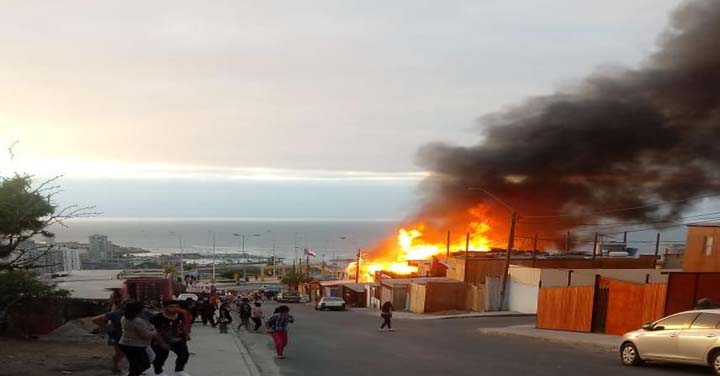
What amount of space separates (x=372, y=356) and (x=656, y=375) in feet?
17.9

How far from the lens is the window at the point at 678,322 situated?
11.7 m

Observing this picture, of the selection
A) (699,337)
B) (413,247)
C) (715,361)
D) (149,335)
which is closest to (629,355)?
(699,337)

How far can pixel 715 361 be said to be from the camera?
10.9 meters

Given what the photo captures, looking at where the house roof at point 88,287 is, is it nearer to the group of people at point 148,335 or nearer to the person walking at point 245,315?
the person walking at point 245,315

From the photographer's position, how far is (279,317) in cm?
1378

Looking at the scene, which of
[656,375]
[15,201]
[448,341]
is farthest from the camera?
[448,341]

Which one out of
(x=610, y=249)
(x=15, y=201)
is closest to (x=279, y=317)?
(x=15, y=201)

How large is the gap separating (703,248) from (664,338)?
708 inches

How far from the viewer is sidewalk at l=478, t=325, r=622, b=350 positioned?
1636cm

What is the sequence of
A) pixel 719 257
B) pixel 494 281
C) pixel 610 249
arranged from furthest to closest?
pixel 610 249 → pixel 494 281 → pixel 719 257

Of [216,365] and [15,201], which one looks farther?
[15,201]

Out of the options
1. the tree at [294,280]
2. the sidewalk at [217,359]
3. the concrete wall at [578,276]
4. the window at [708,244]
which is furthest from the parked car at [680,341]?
the tree at [294,280]

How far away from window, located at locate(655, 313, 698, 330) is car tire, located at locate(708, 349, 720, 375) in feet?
2.33

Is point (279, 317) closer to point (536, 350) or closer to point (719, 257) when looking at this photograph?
point (536, 350)
